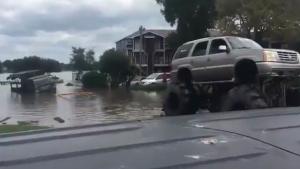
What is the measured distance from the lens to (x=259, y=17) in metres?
43.4

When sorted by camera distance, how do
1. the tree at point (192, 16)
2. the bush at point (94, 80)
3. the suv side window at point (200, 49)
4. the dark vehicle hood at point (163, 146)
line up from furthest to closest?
the bush at point (94, 80) → the tree at point (192, 16) → the suv side window at point (200, 49) → the dark vehicle hood at point (163, 146)

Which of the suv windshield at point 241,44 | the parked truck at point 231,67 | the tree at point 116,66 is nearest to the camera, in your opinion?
the parked truck at point 231,67

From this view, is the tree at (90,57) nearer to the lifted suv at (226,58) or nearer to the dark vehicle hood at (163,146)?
the lifted suv at (226,58)

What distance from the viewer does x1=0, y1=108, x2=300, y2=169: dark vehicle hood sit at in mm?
1930

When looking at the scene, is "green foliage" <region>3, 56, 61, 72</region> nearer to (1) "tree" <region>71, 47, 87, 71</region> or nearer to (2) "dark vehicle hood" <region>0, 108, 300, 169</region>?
(1) "tree" <region>71, 47, 87, 71</region>

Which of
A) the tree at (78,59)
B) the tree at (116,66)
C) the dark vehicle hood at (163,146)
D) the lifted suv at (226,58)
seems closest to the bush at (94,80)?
the tree at (116,66)

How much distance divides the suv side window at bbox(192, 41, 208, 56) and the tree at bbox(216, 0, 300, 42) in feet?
95.0

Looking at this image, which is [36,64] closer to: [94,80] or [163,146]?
[94,80]

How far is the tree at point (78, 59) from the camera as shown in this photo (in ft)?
265

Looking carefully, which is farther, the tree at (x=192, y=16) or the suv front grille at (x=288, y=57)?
the tree at (x=192, y=16)

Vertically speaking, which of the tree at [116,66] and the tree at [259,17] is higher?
the tree at [259,17]

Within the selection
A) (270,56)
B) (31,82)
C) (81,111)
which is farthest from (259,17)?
(270,56)

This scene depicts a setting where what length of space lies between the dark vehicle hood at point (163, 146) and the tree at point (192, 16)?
55798 millimetres

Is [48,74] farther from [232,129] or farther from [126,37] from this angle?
[232,129]
